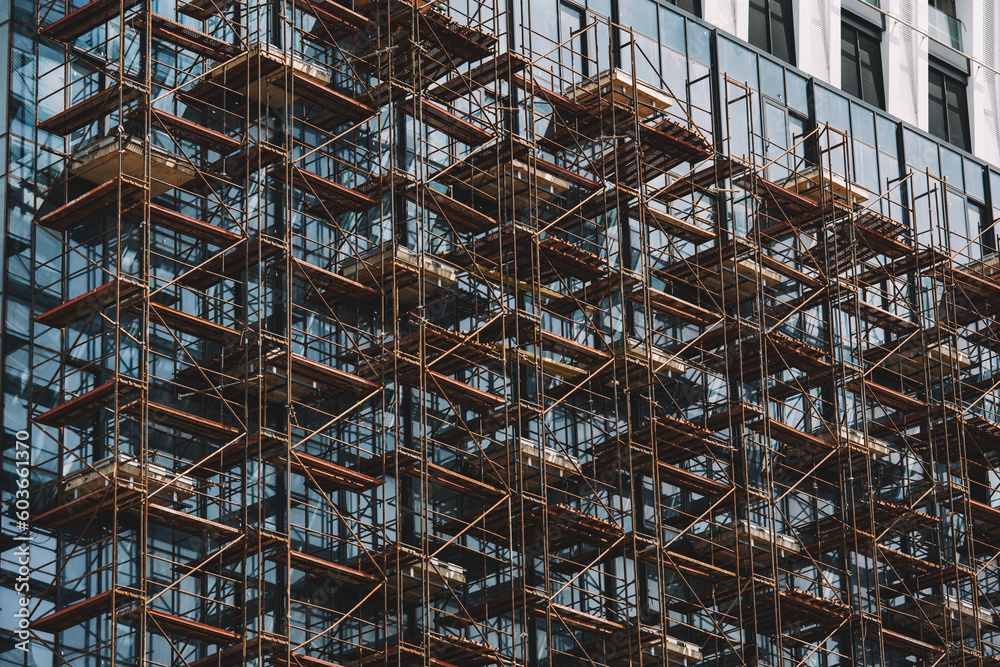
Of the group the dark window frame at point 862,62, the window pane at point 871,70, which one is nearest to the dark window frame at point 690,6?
the dark window frame at point 862,62

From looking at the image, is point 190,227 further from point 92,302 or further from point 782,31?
point 782,31

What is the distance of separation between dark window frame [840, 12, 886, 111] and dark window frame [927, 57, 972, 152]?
2257mm

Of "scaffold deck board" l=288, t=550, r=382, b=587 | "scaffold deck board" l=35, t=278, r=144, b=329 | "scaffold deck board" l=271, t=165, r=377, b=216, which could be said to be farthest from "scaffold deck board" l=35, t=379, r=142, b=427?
"scaffold deck board" l=271, t=165, r=377, b=216

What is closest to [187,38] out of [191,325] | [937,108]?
[191,325]

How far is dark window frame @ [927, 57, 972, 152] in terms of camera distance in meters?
64.0

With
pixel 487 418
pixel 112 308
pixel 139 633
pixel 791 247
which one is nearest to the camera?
pixel 139 633

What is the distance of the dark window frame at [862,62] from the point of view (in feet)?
201

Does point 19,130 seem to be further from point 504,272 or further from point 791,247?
point 791,247

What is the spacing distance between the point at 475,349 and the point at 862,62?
74.2 ft

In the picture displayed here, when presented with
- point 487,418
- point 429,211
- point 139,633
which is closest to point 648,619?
point 487,418

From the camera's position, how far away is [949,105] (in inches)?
2539

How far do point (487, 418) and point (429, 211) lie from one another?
5379 mm

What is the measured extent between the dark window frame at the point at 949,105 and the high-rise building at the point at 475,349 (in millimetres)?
5263

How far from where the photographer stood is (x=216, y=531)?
39.3 m
